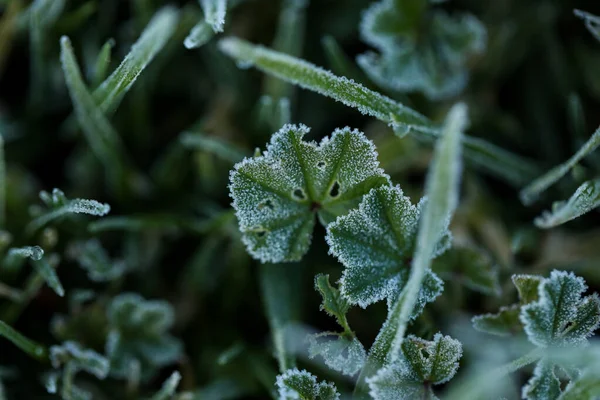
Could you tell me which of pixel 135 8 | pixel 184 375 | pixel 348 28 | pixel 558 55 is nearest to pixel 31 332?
pixel 184 375

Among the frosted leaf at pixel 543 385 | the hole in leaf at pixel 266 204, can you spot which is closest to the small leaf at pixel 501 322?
the frosted leaf at pixel 543 385

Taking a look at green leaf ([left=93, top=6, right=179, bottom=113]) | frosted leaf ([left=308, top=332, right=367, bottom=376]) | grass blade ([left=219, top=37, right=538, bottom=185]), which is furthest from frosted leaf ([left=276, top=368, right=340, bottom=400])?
green leaf ([left=93, top=6, right=179, bottom=113])

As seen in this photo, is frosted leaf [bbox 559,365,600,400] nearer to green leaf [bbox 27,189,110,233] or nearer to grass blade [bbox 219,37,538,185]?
grass blade [bbox 219,37,538,185]

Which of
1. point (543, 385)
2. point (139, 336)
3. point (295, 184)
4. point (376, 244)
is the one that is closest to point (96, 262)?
point (139, 336)

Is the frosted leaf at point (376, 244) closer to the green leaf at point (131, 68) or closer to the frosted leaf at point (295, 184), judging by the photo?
the frosted leaf at point (295, 184)

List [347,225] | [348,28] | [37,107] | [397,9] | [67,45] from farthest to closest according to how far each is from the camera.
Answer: [348,28], [37,107], [397,9], [67,45], [347,225]

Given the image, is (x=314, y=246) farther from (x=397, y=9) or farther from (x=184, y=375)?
(x=397, y=9)

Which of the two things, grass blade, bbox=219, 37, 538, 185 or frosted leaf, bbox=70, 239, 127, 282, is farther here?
frosted leaf, bbox=70, 239, 127, 282
